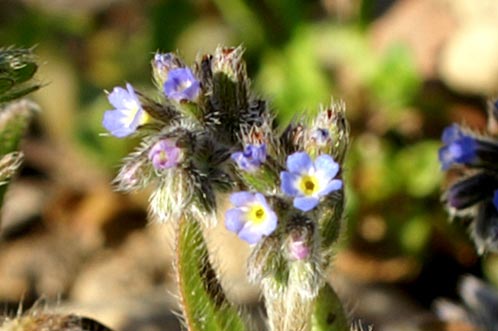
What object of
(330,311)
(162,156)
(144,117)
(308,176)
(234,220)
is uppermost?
(144,117)

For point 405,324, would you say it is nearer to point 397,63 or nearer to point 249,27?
point 397,63

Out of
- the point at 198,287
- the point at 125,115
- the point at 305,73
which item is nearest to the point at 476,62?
the point at 305,73

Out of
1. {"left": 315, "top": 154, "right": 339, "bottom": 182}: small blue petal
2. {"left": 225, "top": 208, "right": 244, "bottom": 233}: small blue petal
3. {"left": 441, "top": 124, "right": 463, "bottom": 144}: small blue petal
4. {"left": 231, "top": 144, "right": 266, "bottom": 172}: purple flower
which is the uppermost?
{"left": 441, "top": 124, "right": 463, "bottom": 144}: small blue petal

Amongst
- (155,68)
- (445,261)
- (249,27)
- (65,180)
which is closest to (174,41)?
(249,27)

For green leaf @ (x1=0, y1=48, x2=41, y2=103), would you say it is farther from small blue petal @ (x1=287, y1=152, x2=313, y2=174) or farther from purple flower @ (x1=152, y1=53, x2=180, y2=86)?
small blue petal @ (x1=287, y1=152, x2=313, y2=174)

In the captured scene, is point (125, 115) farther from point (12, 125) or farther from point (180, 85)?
point (12, 125)

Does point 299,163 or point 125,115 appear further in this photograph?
point 125,115

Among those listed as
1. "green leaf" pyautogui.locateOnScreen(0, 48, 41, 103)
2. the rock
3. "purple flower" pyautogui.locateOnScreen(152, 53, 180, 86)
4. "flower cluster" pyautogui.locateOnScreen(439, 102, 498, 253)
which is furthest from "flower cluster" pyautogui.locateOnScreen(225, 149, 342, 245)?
the rock
